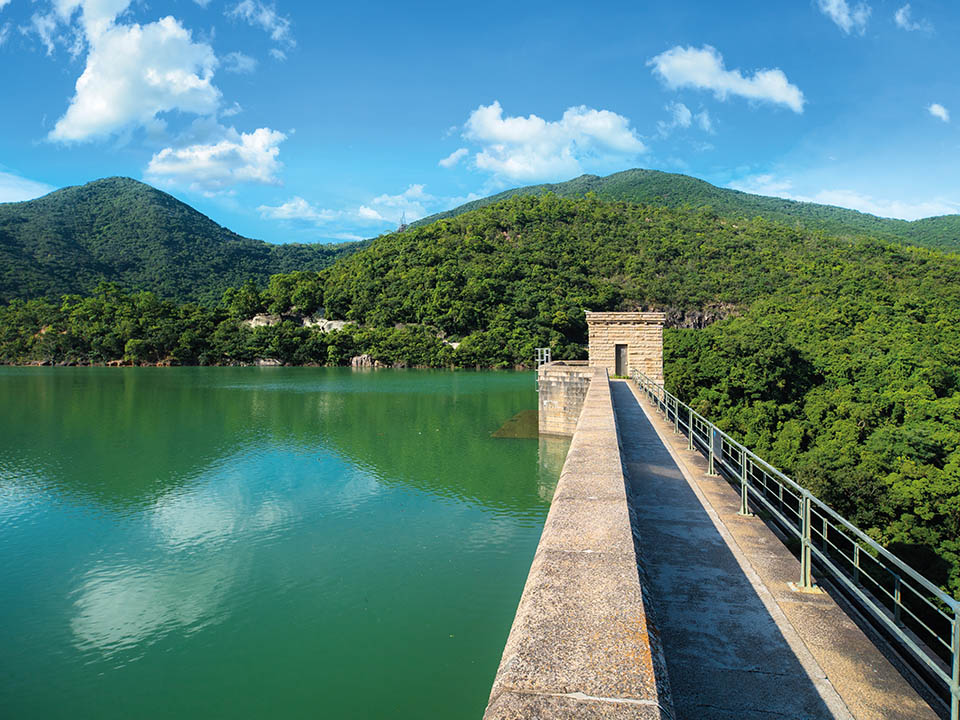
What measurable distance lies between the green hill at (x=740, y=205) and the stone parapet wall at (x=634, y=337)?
8059cm

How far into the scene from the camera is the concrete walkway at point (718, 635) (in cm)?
277

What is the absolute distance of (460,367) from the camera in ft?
195

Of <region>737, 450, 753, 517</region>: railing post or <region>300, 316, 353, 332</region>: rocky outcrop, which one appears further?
<region>300, 316, 353, 332</region>: rocky outcrop

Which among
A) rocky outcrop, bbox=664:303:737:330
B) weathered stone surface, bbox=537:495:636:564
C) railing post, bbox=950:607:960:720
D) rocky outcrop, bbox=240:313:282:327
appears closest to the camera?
railing post, bbox=950:607:960:720

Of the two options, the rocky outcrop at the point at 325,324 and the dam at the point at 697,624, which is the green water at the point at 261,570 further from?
the rocky outcrop at the point at 325,324

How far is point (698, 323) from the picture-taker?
6994 centimetres

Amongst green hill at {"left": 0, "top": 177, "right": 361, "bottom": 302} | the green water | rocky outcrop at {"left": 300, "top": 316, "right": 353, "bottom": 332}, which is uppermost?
green hill at {"left": 0, "top": 177, "right": 361, "bottom": 302}

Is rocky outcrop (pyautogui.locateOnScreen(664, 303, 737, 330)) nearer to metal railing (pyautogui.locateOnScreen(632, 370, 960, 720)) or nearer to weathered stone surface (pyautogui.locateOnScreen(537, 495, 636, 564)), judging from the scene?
metal railing (pyautogui.locateOnScreen(632, 370, 960, 720))

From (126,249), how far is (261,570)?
112 metres

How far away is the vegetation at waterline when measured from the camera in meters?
21.7

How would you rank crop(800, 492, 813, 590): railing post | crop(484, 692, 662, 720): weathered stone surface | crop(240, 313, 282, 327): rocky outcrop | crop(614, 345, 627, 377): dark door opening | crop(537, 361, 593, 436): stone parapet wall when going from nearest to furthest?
1. crop(484, 692, 662, 720): weathered stone surface
2. crop(800, 492, 813, 590): railing post
3. crop(537, 361, 593, 436): stone parapet wall
4. crop(614, 345, 627, 377): dark door opening
5. crop(240, 313, 282, 327): rocky outcrop

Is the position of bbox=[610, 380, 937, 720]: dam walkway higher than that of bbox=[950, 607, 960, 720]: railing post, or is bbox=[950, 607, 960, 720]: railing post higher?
bbox=[950, 607, 960, 720]: railing post

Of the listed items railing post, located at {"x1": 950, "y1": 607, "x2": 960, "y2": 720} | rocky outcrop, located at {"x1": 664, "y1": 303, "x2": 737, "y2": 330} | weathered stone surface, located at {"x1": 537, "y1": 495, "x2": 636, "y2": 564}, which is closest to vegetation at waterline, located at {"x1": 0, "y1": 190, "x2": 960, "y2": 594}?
rocky outcrop, located at {"x1": 664, "y1": 303, "x2": 737, "y2": 330}

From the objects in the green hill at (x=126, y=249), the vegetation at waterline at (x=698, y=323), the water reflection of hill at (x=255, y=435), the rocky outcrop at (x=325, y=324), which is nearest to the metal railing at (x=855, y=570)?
the water reflection of hill at (x=255, y=435)
